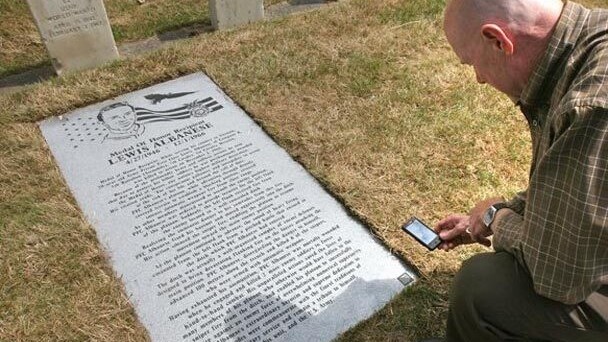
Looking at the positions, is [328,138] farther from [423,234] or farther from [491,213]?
Answer: [491,213]

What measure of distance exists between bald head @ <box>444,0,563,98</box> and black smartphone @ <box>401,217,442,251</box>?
914 millimetres

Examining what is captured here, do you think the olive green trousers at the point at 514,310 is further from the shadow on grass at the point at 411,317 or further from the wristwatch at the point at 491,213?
the shadow on grass at the point at 411,317

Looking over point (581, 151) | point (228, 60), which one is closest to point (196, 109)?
point (228, 60)

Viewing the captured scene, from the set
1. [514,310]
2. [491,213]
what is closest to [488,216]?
[491,213]

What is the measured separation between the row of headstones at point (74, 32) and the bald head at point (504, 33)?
3477mm

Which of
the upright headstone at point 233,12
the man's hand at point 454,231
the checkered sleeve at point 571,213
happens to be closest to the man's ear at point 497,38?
the checkered sleeve at point 571,213

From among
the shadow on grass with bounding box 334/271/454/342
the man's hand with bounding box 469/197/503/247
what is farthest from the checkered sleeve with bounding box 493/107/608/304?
the shadow on grass with bounding box 334/271/454/342

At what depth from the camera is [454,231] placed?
2.23 m

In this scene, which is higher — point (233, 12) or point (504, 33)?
point (504, 33)

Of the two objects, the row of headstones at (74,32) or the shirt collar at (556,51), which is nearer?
the shirt collar at (556,51)

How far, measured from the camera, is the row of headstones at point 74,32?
157 inches

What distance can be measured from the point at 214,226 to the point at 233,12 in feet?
8.74

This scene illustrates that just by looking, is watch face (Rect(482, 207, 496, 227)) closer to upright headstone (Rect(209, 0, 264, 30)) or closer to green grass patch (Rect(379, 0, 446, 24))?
green grass patch (Rect(379, 0, 446, 24))

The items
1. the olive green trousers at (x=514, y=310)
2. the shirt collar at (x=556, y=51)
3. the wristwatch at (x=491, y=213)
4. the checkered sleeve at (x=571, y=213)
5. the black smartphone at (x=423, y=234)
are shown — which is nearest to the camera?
the checkered sleeve at (x=571, y=213)
